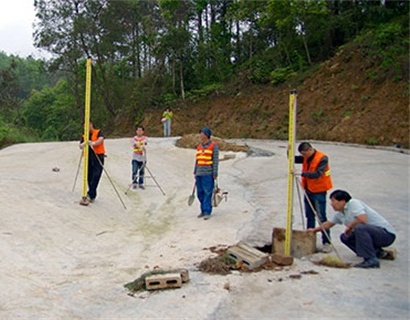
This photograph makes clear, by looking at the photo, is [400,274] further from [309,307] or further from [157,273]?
[157,273]

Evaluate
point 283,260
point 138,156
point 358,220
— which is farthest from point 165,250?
point 138,156

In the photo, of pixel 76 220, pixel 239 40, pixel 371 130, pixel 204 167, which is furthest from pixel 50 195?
pixel 239 40

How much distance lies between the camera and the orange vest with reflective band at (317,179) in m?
7.01

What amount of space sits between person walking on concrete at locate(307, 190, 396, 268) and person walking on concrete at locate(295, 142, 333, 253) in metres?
0.48

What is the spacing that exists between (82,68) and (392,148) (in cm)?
2785

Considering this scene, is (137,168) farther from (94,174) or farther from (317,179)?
(317,179)

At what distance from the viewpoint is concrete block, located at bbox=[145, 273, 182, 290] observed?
552cm

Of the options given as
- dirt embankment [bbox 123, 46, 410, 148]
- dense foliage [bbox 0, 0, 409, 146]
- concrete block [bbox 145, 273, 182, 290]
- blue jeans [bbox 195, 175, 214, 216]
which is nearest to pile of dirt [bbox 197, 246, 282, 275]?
concrete block [bbox 145, 273, 182, 290]

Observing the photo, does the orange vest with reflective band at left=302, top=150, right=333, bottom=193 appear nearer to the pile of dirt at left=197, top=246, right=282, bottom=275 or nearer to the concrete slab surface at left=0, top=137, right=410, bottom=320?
the concrete slab surface at left=0, top=137, right=410, bottom=320

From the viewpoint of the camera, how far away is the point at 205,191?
9211mm

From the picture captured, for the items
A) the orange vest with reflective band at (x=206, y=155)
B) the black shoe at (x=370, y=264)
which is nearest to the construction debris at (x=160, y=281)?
the black shoe at (x=370, y=264)

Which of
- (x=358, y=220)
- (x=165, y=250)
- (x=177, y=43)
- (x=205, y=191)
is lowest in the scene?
(x=165, y=250)

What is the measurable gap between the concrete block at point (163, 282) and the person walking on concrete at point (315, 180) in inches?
91.6

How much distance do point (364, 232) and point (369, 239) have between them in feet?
0.35
